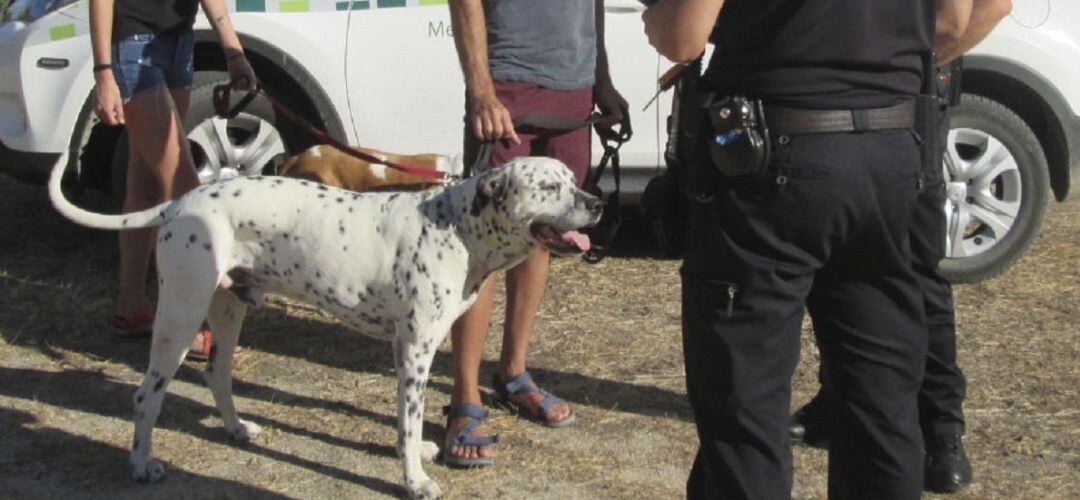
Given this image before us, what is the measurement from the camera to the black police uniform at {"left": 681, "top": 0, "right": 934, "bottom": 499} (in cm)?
276

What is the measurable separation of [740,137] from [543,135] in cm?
182

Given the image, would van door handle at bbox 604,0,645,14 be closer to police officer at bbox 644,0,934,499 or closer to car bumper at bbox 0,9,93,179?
→ car bumper at bbox 0,9,93,179

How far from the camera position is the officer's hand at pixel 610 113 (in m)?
4.71

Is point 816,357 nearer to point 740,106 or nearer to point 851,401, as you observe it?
point 851,401

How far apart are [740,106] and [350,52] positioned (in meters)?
3.93

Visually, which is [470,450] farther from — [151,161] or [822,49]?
[822,49]

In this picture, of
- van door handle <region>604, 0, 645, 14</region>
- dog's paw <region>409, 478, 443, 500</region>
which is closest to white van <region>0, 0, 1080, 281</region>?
van door handle <region>604, 0, 645, 14</region>

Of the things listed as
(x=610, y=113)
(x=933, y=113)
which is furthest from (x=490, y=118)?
(x=933, y=113)

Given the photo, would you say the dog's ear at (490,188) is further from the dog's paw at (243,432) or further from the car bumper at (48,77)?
the car bumper at (48,77)

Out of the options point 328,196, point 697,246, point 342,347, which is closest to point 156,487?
point 328,196

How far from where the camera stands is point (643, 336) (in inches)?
234

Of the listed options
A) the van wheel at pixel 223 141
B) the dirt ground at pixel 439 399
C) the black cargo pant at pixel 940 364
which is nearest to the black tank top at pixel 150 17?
the van wheel at pixel 223 141

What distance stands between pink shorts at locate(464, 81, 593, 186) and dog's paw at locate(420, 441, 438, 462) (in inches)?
37.7

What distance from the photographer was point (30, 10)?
21.3ft
